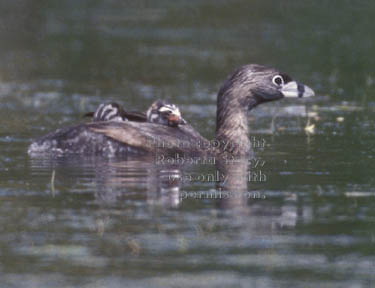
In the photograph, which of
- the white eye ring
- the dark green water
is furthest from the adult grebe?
the dark green water

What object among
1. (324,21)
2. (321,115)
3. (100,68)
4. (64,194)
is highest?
(324,21)

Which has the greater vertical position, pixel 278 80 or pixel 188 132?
pixel 278 80

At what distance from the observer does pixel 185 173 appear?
45.0ft

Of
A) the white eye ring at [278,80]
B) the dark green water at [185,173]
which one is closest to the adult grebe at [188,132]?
the white eye ring at [278,80]

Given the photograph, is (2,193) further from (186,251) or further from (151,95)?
(151,95)

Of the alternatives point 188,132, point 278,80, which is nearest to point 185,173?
point 188,132

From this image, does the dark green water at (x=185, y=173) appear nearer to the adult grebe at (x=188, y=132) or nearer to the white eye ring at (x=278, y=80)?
the adult grebe at (x=188, y=132)

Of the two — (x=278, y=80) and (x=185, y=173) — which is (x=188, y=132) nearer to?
(x=278, y=80)

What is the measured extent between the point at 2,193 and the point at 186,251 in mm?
3282

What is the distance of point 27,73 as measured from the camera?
23875mm

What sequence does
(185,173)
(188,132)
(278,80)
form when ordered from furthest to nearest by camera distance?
1. (278,80)
2. (188,132)
3. (185,173)

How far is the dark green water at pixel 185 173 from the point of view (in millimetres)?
8898

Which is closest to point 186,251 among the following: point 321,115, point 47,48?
point 321,115

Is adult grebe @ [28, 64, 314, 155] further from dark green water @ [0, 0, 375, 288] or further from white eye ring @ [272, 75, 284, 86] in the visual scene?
dark green water @ [0, 0, 375, 288]
